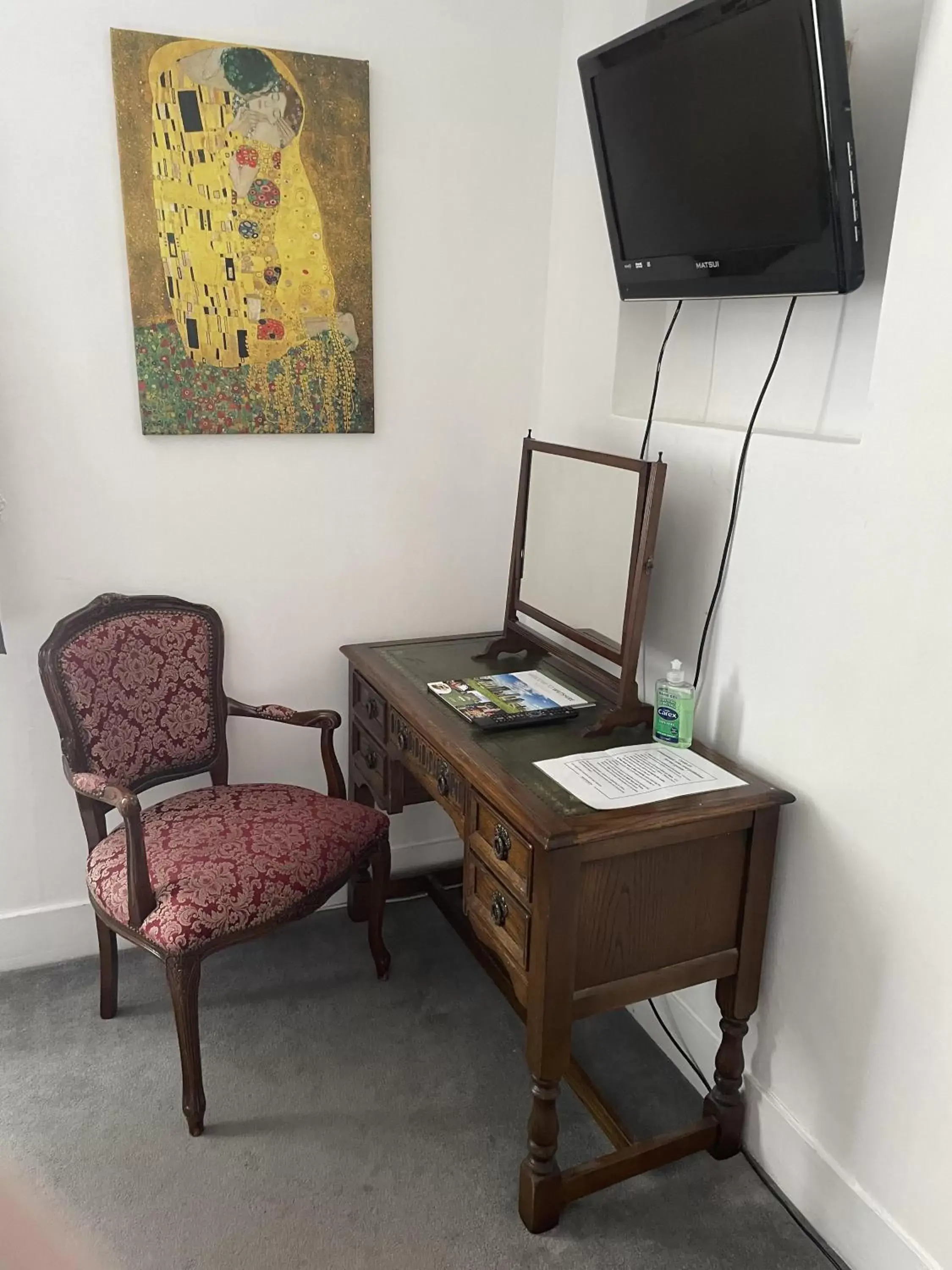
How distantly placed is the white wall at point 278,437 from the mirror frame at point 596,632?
33cm

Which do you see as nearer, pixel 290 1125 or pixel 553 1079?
pixel 553 1079

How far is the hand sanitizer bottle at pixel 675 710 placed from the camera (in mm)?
1807

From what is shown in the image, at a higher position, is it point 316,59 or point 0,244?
point 316,59

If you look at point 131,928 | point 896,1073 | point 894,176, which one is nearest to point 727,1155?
point 896,1073

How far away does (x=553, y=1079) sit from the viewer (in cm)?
160

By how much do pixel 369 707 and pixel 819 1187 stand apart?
4.50ft

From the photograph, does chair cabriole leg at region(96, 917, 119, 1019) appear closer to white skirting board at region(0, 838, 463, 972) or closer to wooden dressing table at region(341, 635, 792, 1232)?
white skirting board at region(0, 838, 463, 972)

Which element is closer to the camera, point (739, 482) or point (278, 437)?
point (739, 482)

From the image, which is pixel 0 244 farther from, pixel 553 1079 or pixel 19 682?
pixel 553 1079

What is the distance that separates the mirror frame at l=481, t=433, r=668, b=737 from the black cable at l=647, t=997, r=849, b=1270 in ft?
1.88

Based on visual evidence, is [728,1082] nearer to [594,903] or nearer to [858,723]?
[594,903]

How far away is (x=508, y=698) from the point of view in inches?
79.7

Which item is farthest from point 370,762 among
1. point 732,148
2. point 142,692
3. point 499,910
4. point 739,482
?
point 732,148

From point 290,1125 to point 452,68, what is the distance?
7.88 ft
